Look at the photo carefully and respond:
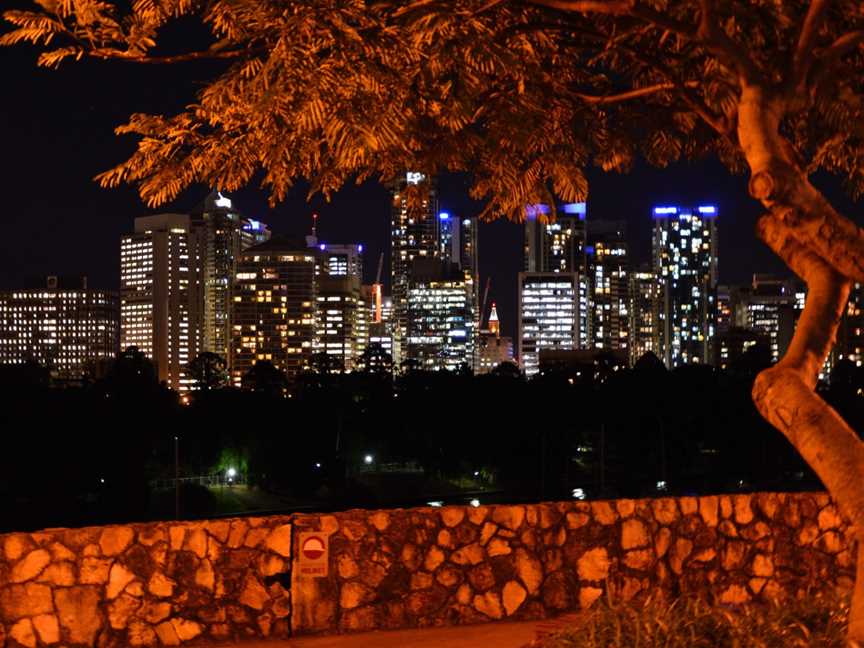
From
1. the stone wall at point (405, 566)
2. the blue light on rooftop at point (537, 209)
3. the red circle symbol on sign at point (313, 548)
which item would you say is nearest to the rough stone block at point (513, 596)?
the stone wall at point (405, 566)

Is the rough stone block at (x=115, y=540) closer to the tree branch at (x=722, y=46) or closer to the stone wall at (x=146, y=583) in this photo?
the stone wall at (x=146, y=583)

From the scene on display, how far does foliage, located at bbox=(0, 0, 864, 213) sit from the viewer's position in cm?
736

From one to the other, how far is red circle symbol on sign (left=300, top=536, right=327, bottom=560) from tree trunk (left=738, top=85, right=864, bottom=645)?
11.4 ft

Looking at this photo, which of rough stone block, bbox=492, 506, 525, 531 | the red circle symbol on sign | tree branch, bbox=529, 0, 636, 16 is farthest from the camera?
rough stone block, bbox=492, 506, 525, 531

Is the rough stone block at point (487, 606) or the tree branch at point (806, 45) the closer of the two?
the tree branch at point (806, 45)

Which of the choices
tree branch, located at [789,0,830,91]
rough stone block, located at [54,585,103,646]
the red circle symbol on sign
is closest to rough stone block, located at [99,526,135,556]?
rough stone block, located at [54,585,103,646]

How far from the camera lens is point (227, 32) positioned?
26.6 feet

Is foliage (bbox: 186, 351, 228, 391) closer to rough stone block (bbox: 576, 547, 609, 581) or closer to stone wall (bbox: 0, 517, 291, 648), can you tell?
rough stone block (bbox: 576, 547, 609, 581)

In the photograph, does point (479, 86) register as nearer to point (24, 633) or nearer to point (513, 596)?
point (513, 596)

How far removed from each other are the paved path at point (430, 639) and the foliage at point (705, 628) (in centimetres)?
110

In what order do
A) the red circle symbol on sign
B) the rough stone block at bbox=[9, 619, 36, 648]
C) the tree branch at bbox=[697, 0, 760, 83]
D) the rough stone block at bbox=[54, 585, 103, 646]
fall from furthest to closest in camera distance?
the red circle symbol on sign, the rough stone block at bbox=[54, 585, 103, 646], the rough stone block at bbox=[9, 619, 36, 648], the tree branch at bbox=[697, 0, 760, 83]

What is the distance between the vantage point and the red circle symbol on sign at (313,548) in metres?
8.15

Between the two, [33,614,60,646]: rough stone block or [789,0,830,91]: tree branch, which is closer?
[789,0,830,91]: tree branch

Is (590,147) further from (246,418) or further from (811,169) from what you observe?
(246,418)
